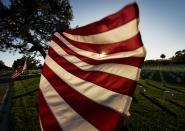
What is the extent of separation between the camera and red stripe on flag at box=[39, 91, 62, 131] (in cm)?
319

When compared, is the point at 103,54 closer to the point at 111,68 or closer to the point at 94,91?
the point at 111,68

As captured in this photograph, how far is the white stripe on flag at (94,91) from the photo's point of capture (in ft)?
8.97

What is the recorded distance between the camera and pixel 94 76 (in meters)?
3.21

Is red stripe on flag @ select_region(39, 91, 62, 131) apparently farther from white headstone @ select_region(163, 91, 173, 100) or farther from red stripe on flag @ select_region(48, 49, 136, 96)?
white headstone @ select_region(163, 91, 173, 100)

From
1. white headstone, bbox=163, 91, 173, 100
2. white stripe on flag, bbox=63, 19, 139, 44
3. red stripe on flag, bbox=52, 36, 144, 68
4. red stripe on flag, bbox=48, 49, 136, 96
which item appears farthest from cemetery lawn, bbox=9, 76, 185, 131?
white stripe on flag, bbox=63, 19, 139, 44

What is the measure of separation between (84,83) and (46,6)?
3309 centimetres

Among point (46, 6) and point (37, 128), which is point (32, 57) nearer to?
point (46, 6)

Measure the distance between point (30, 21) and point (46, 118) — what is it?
3209 cm

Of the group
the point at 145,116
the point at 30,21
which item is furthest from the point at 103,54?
the point at 30,21

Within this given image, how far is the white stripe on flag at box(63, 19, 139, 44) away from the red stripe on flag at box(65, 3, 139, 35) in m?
0.04

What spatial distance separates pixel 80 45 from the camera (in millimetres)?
3729

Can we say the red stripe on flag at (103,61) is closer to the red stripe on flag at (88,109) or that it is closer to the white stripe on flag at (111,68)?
the white stripe on flag at (111,68)

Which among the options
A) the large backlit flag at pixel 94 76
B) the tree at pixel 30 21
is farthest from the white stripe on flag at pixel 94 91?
the tree at pixel 30 21

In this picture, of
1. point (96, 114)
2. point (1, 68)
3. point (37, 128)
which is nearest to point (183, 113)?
point (37, 128)
